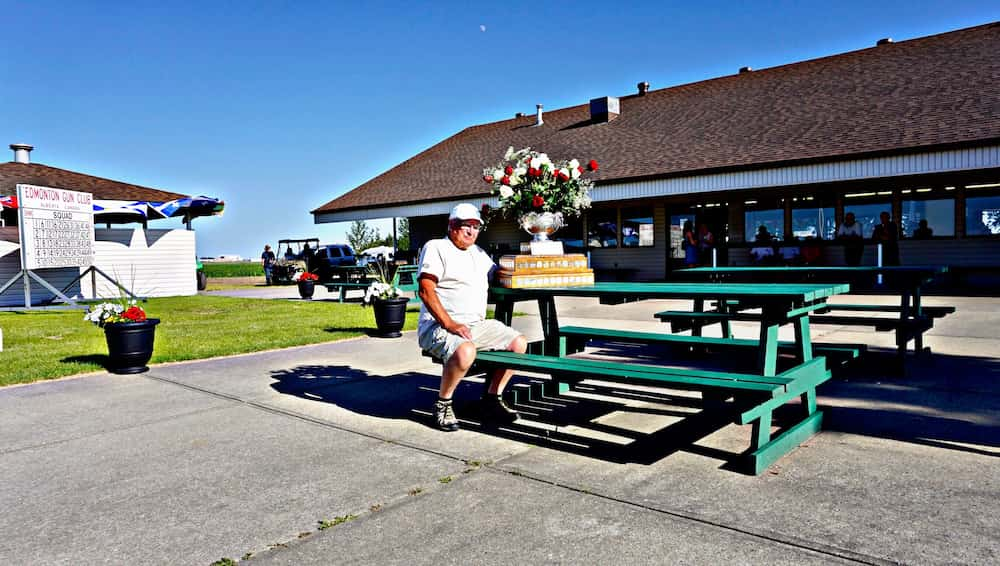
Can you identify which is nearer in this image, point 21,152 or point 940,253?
point 940,253

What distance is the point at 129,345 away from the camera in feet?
23.0

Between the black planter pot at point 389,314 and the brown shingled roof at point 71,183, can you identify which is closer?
the black planter pot at point 389,314

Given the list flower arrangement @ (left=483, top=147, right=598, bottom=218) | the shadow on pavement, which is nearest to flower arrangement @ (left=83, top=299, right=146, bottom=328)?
the shadow on pavement

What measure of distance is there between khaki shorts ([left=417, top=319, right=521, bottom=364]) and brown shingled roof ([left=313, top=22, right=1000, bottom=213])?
1215cm

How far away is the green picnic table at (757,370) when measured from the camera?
357 cm

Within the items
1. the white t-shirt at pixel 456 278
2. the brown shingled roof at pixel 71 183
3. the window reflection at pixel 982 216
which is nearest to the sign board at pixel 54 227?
the brown shingled roof at pixel 71 183

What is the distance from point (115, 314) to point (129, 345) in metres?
0.49

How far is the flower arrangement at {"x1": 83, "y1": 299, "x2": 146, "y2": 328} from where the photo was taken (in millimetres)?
7180

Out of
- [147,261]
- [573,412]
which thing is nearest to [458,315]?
[573,412]

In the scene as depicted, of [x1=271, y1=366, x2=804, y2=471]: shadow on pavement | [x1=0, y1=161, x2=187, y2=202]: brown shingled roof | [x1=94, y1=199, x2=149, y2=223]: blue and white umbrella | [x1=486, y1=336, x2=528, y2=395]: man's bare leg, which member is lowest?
[x1=271, y1=366, x2=804, y2=471]: shadow on pavement

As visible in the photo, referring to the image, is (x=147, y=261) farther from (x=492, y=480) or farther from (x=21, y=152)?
(x=492, y=480)

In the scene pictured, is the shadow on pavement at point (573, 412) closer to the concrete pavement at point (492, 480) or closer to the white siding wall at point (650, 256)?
the concrete pavement at point (492, 480)

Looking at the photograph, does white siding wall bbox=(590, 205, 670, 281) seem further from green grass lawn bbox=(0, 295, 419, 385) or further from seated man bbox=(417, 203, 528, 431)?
seated man bbox=(417, 203, 528, 431)

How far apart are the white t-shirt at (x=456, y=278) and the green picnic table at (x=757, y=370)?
1.17 feet
